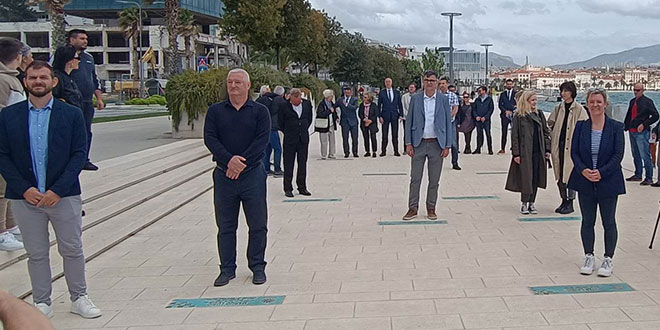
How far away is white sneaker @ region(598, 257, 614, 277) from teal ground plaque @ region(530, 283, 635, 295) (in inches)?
7.5

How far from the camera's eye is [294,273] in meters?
6.37

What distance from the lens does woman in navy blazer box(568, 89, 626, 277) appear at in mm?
5938

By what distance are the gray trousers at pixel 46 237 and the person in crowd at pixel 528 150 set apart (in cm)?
614

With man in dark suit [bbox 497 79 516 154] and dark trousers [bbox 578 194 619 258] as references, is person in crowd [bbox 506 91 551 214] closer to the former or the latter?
dark trousers [bbox 578 194 619 258]

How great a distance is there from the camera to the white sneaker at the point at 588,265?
239 inches

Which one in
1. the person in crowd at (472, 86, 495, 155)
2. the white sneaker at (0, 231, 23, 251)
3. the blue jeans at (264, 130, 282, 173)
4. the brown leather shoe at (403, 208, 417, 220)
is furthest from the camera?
the person in crowd at (472, 86, 495, 155)

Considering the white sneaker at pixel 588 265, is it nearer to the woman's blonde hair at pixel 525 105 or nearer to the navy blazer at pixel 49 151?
the woman's blonde hair at pixel 525 105

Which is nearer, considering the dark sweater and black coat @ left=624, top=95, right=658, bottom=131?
the dark sweater

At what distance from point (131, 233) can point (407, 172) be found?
738 centimetres

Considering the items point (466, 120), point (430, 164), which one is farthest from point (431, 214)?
point (466, 120)

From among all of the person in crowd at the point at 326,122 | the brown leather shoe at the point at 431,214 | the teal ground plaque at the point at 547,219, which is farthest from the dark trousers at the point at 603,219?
the person in crowd at the point at 326,122

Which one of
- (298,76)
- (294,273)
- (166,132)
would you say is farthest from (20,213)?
(298,76)

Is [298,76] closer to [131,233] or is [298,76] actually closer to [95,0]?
[131,233]

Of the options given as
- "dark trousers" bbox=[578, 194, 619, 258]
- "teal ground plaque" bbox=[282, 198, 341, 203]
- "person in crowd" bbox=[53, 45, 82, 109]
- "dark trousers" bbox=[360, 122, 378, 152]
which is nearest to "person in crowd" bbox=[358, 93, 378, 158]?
"dark trousers" bbox=[360, 122, 378, 152]
